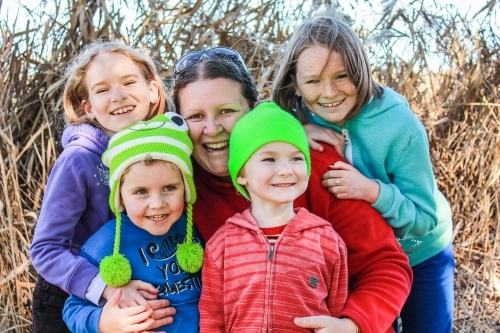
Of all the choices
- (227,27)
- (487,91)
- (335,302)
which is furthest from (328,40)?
(487,91)

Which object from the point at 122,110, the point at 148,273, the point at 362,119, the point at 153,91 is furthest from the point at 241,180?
the point at 153,91

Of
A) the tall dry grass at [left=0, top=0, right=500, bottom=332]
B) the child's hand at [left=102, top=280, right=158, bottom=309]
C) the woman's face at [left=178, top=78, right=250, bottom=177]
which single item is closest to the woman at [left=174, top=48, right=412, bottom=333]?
the woman's face at [left=178, top=78, right=250, bottom=177]

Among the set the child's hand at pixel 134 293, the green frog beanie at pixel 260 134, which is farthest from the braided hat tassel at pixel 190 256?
the green frog beanie at pixel 260 134

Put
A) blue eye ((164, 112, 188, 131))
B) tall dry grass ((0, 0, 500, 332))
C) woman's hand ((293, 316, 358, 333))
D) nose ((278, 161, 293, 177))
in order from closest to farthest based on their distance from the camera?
woman's hand ((293, 316, 358, 333)) → nose ((278, 161, 293, 177)) → blue eye ((164, 112, 188, 131)) → tall dry grass ((0, 0, 500, 332))

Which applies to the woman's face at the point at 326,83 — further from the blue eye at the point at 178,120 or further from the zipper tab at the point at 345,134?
the blue eye at the point at 178,120

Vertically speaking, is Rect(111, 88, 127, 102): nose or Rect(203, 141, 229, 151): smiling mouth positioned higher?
Rect(111, 88, 127, 102): nose

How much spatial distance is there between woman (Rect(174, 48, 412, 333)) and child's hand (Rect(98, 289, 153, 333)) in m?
0.42

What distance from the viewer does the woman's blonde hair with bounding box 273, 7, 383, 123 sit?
2.37 m

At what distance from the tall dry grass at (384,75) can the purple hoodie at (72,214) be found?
151cm

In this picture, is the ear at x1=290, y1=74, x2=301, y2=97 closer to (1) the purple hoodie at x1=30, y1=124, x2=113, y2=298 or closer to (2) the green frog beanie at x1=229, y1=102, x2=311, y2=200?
(2) the green frog beanie at x1=229, y1=102, x2=311, y2=200

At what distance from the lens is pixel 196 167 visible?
8.34 feet

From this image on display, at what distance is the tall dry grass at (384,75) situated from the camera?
4.04 metres

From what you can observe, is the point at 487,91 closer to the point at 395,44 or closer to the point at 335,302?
Answer: the point at 395,44

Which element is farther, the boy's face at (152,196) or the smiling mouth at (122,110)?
the smiling mouth at (122,110)
